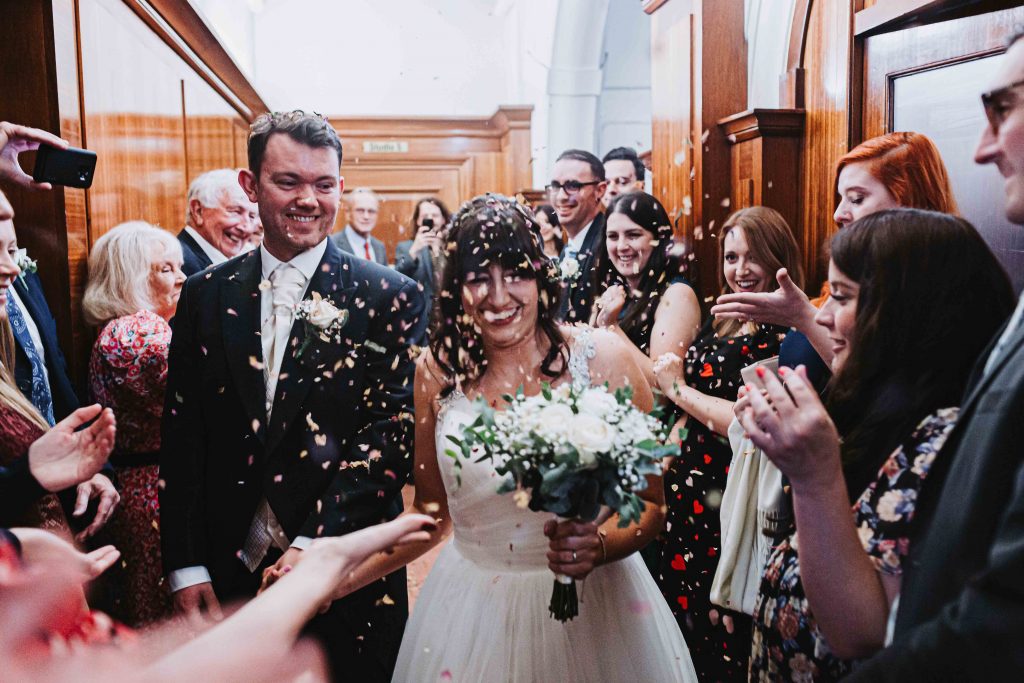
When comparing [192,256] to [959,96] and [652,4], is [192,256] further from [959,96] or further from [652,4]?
[959,96]

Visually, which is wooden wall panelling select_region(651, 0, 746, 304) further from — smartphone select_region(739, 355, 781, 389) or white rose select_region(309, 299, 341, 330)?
Result: white rose select_region(309, 299, 341, 330)

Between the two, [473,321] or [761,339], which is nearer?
[473,321]

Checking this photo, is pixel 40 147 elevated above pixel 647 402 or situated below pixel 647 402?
above

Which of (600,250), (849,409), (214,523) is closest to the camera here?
(849,409)

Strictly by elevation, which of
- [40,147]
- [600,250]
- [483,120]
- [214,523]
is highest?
[483,120]

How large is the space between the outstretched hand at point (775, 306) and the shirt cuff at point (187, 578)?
144 centimetres

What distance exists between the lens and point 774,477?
1.79 metres

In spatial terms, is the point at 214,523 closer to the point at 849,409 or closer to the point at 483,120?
the point at 849,409

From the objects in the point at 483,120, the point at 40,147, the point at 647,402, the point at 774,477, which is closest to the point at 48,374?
the point at 40,147

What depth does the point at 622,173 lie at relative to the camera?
4.50 m

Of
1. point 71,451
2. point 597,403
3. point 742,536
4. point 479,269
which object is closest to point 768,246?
point 742,536

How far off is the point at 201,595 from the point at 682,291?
191 cm

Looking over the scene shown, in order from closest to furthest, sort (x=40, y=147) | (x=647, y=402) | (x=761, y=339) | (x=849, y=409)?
(x=849, y=409) < (x=647, y=402) < (x=40, y=147) < (x=761, y=339)

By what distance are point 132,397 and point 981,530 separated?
7.76 ft
